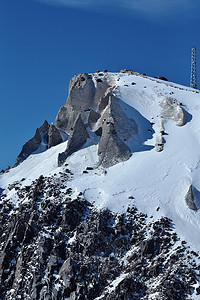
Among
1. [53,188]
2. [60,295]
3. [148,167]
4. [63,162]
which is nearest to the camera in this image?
[60,295]

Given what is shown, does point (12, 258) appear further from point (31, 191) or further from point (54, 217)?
point (31, 191)

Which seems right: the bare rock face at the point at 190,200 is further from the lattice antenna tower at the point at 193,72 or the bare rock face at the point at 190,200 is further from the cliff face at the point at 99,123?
the lattice antenna tower at the point at 193,72

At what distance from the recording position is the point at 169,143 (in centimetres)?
5294

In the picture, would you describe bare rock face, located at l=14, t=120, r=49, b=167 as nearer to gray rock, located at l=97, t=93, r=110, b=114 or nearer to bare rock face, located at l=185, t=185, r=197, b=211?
gray rock, located at l=97, t=93, r=110, b=114

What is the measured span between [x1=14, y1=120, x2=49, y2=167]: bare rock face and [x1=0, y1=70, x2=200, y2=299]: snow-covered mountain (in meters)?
0.14

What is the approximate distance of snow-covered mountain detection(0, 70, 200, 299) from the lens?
3553 centimetres

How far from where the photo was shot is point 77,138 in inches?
2137

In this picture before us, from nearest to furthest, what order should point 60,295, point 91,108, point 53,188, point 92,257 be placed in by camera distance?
point 60,295 → point 92,257 → point 53,188 → point 91,108

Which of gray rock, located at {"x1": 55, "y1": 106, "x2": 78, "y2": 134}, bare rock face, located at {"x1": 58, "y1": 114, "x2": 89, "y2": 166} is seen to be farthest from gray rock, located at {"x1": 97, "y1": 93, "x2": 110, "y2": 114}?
bare rock face, located at {"x1": 58, "y1": 114, "x2": 89, "y2": 166}

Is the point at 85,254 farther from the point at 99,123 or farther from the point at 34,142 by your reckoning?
the point at 34,142

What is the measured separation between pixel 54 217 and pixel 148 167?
13.0m

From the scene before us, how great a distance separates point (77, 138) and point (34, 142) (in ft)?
29.1

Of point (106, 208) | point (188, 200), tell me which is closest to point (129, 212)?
point (106, 208)

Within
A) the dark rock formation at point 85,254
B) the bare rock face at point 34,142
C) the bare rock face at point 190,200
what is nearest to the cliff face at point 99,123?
the bare rock face at point 34,142
